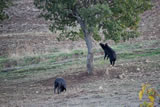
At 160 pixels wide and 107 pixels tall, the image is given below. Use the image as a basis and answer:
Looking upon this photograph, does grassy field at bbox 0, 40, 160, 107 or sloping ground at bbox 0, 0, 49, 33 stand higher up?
sloping ground at bbox 0, 0, 49, 33

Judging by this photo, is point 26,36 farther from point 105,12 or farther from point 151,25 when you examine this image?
point 105,12

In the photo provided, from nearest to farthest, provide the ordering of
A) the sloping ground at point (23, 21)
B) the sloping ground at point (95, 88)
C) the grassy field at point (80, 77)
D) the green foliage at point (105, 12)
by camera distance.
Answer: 1. the sloping ground at point (95, 88)
2. the grassy field at point (80, 77)
3. the green foliage at point (105, 12)
4. the sloping ground at point (23, 21)

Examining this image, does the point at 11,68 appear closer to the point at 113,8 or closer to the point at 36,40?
the point at 36,40

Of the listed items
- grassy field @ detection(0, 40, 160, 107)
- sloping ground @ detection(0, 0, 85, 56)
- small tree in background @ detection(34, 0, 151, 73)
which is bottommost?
grassy field @ detection(0, 40, 160, 107)

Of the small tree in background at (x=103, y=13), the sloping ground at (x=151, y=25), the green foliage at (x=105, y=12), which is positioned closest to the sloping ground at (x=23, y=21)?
the sloping ground at (x=151, y=25)

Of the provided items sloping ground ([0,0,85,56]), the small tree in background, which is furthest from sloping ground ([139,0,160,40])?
the small tree in background

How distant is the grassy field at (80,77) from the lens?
1069cm

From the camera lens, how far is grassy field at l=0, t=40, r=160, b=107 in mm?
10688

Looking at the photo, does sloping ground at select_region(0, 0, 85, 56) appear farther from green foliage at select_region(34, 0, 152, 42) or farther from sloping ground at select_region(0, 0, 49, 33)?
green foliage at select_region(34, 0, 152, 42)

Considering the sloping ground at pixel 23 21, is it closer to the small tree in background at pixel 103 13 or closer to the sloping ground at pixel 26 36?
the sloping ground at pixel 26 36

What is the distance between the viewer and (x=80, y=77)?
1494cm

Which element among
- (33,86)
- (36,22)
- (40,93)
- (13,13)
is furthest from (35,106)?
(13,13)

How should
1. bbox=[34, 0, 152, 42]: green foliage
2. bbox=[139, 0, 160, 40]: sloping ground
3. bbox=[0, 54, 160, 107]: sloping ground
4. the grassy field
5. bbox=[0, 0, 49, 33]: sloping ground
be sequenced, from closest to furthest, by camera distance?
bbox=[0, 54, 160, 107]: sloping ground, the grassy field, bbox=[34, 0, 152, 42]: green foliage, bbox=[139, 0, 160, 40]: sloping ground, bbox=[0, 0, 49, 33]: sloping ground

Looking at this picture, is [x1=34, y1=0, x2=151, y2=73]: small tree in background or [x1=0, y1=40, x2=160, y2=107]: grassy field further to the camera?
[x1=34, y1=0, x2=151, y2=73]: small tree in background
